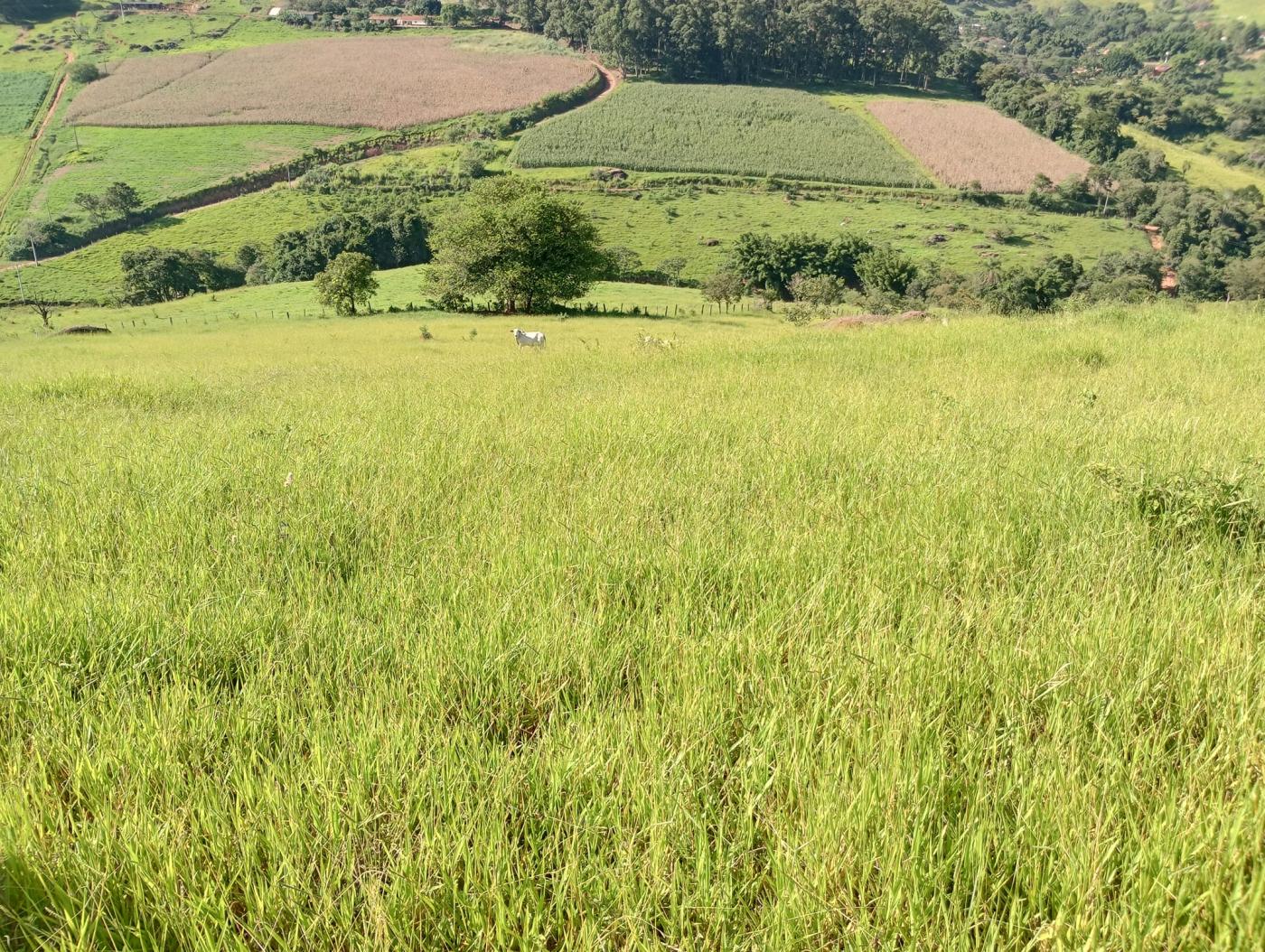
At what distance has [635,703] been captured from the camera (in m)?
2.29

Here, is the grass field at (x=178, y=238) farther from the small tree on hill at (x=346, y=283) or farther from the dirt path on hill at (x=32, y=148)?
the small tree on hill at (x=346, y=283)

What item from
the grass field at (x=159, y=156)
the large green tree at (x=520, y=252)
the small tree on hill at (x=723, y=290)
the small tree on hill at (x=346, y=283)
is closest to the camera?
the large green tree at (x=520, y=252)

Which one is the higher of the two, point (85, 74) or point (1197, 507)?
point (85, 74)

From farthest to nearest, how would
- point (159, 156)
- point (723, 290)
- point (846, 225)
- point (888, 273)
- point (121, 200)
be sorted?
point (159, 156)
point (846, 225)
point (121, 200)
point (888, 273)
point (723, 290)

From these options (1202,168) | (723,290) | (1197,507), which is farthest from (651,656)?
(1202,168)

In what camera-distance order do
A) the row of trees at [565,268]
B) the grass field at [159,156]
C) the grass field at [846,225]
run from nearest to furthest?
the row of trees at [565,268], the grass field at [846,225], the grass field at [159,156]

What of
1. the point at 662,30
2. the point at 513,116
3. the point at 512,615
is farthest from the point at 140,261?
the point at 662,30

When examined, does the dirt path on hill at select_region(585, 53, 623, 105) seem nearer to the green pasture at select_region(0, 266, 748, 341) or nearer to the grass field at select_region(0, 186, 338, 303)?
the grass field at select_region(0, 186, 338, 303)

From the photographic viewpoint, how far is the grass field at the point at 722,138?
355ft

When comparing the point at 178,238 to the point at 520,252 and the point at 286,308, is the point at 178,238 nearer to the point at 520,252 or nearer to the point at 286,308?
the point at 286,308

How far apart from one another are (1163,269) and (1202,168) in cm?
6578

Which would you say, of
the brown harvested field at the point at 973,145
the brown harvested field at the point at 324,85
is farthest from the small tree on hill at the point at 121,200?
the brown harvested field at the point at 973,145

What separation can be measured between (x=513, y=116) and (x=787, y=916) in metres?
135

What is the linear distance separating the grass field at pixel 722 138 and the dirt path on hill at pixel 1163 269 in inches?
1263
